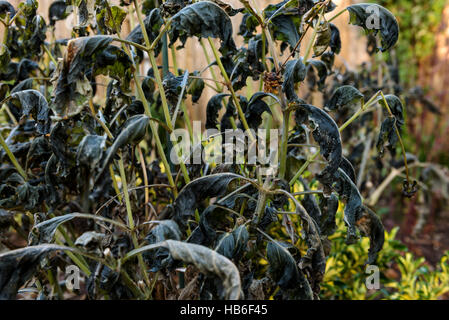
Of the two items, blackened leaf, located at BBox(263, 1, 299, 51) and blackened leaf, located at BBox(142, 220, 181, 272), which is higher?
blackened leaf, located at BBox(263, 1, 299, 51)

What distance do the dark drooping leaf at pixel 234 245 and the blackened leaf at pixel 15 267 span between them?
300 mm

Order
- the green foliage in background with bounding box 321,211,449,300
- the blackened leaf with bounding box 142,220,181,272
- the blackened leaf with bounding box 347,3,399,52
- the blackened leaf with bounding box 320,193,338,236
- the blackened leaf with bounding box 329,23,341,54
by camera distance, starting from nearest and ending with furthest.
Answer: the blackened leaf with bounding box 142,220,181,272 → the blackened leaf with bounding box 347,3,399,52 → the blackened leaf with bounding box 320,193,338,236 → the blackened leaf with bounding box 329,23,341,54 → the green foliage in background with bounding box 321,211,449,300

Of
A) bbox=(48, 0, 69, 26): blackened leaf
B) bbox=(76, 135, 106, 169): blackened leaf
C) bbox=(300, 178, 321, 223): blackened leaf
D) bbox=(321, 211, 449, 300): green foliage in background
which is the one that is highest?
bbox=(48, 0, 69, 26): blackened leaf

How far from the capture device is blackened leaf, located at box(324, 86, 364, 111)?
0.88 metres

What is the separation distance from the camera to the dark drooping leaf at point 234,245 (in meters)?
0.72

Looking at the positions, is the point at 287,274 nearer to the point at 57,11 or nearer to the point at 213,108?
the point at 213,108

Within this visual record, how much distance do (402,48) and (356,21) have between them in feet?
9.80

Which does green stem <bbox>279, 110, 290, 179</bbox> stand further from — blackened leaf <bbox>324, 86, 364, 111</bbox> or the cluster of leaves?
blackened leaf <bbox>324, 86, 364, 111</bbox>

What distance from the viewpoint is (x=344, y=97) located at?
Answer: 2.95 feet

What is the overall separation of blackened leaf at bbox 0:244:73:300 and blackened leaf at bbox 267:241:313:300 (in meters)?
0.40

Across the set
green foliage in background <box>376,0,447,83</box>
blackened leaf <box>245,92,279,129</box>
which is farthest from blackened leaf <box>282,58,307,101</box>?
green foliage in background <box>376,0,447,83</box>

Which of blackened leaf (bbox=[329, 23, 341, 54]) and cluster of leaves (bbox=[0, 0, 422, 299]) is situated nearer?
cluster of leaves (bbox=[0, 0, 422, 299])
